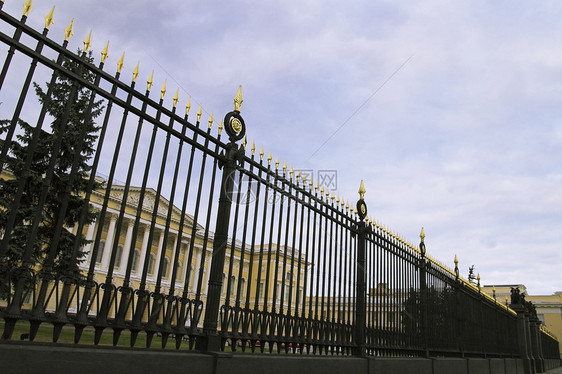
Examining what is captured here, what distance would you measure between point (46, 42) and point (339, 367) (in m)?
5.50

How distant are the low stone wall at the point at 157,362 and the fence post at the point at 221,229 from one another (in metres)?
0.27

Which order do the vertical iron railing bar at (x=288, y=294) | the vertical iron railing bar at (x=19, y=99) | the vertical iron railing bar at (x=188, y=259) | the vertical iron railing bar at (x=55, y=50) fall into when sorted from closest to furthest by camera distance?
the vertical iron railing bar at (x=19, y=99)
the vertical iron railing bar at (x=55, y=50)
the vertical iron railing bar at (x=188, y=259)
the vertical iron railing bar at (x=288, y=294)

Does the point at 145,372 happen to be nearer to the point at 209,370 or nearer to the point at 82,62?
the point at 209,370

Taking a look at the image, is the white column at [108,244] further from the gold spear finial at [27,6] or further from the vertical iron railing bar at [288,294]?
the gold spear finial at [27,6]

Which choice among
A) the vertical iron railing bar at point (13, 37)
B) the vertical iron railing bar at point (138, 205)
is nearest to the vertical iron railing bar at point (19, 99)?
the vertical iron railing bar at point (13, 37)

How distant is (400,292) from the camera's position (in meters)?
9.14

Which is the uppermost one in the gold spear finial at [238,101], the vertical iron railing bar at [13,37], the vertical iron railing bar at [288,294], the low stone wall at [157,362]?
the gold spear finial at [238,101]

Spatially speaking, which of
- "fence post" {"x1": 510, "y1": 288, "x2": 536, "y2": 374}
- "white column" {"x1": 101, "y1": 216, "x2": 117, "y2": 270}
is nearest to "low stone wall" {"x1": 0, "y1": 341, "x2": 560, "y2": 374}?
"fence post" {"x1": 510, "y1": 288, "x2": 536, "y2": 374}

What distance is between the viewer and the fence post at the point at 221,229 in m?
4.66

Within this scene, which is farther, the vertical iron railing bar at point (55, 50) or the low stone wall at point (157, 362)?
the vertical iron railing bar at point (55, 50)

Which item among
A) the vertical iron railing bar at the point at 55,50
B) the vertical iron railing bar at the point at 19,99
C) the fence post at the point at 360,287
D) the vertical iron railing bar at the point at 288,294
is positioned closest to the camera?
the vertical iron railing bar at the point at 19,99

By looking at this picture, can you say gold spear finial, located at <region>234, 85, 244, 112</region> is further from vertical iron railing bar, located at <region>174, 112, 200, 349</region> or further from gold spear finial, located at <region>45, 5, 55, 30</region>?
gold spear finial, located at <region>45, 5, 55, 30</region>

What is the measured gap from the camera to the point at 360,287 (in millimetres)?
7695

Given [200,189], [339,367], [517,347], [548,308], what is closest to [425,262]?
[339,367]
